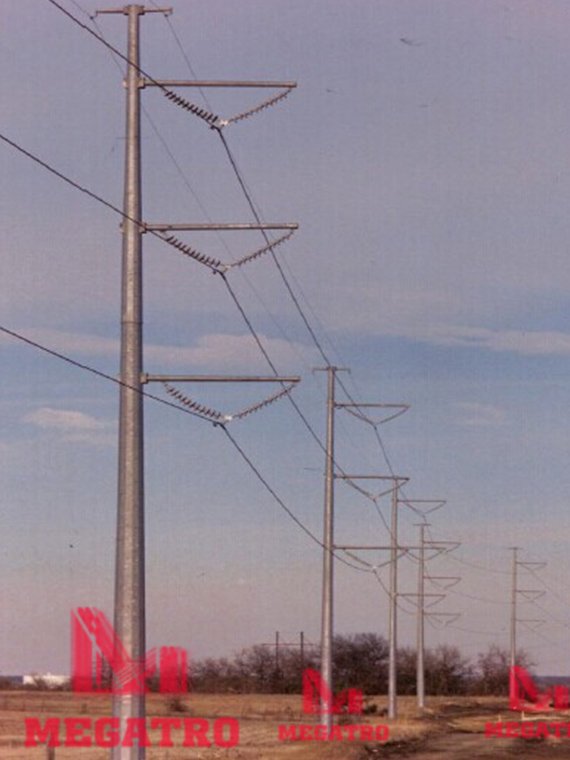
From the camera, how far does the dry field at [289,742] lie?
43.8 meters

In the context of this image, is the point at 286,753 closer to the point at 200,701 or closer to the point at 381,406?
the point at 381,406

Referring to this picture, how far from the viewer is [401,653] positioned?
152 meters

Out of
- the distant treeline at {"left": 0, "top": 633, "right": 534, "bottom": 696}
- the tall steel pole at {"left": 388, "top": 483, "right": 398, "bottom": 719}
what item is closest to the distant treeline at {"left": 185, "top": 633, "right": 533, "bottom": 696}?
the distant treeline at {"left": 0, "top": 633, "right": 534, "bottom": 696}

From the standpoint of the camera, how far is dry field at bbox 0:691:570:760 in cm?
4381

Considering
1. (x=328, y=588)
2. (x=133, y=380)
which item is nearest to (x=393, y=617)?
(x=328, y=588)

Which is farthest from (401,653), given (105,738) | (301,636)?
(105,738)

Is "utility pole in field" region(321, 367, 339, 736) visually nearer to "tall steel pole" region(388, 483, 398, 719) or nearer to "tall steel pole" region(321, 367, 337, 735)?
"tall steel pole" region(321, 367, 337, 735)

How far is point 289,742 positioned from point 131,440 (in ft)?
91.2

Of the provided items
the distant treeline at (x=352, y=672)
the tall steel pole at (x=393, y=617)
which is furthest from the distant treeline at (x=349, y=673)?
the tall steel pole at (x=393, y=617)

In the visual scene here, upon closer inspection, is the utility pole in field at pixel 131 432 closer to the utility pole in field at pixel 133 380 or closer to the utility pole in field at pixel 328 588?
the utility pole in field at pixel 133 380

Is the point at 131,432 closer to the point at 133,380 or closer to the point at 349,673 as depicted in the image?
the point at 133,380

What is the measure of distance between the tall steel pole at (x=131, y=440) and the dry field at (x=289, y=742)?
15350 mm

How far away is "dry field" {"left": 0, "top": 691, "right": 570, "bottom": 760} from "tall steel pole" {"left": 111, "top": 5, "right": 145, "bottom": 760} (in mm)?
15350

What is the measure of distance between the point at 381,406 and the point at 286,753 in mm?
17607
